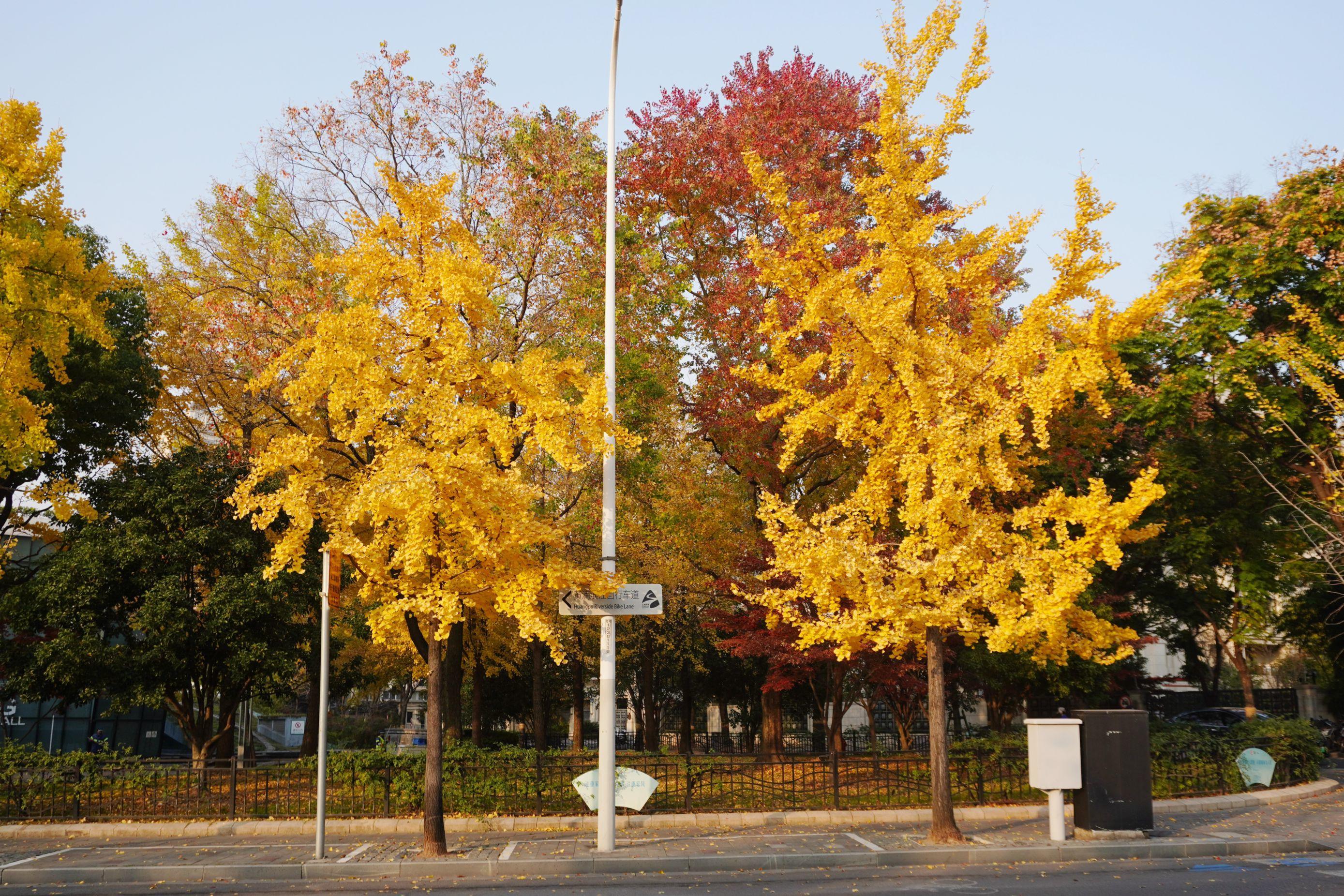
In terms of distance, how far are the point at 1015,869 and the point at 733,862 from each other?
3434 millimetres

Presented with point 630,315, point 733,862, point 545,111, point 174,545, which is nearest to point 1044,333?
point 733,862

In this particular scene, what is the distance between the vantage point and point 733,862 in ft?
38.7

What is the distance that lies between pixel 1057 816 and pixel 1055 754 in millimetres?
798

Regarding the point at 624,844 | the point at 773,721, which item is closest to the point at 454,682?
the point at 624,844

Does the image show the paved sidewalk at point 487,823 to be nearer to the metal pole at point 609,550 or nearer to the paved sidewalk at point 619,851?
the paved sidewalk at point 619,851

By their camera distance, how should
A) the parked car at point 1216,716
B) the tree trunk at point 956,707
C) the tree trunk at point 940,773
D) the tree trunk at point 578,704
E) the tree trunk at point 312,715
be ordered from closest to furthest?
1. the tree trunk at point 940,773
2. the tree trunk at point 956,707
3. the tree trunk at point 312,715
4. the parked car at point 1216,716
5. the tree trunk at point 578,704

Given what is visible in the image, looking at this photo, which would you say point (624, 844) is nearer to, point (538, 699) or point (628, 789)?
point (628, 789)

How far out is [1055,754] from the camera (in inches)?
506

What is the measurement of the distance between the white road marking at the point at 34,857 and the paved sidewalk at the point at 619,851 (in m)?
0.04

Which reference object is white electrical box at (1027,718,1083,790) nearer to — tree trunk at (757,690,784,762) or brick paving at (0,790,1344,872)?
brick paving at (0,790,1344,872)

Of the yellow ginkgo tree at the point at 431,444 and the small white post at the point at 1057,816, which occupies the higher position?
the yellow ginkgo tree at the point at 431,444

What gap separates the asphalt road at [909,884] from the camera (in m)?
9.96

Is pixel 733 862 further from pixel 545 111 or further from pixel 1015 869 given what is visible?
pixel 545 111

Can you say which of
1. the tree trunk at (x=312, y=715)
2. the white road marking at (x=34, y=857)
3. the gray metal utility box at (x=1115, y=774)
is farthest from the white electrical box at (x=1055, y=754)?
the tree trunk at (x=312, y=715)
